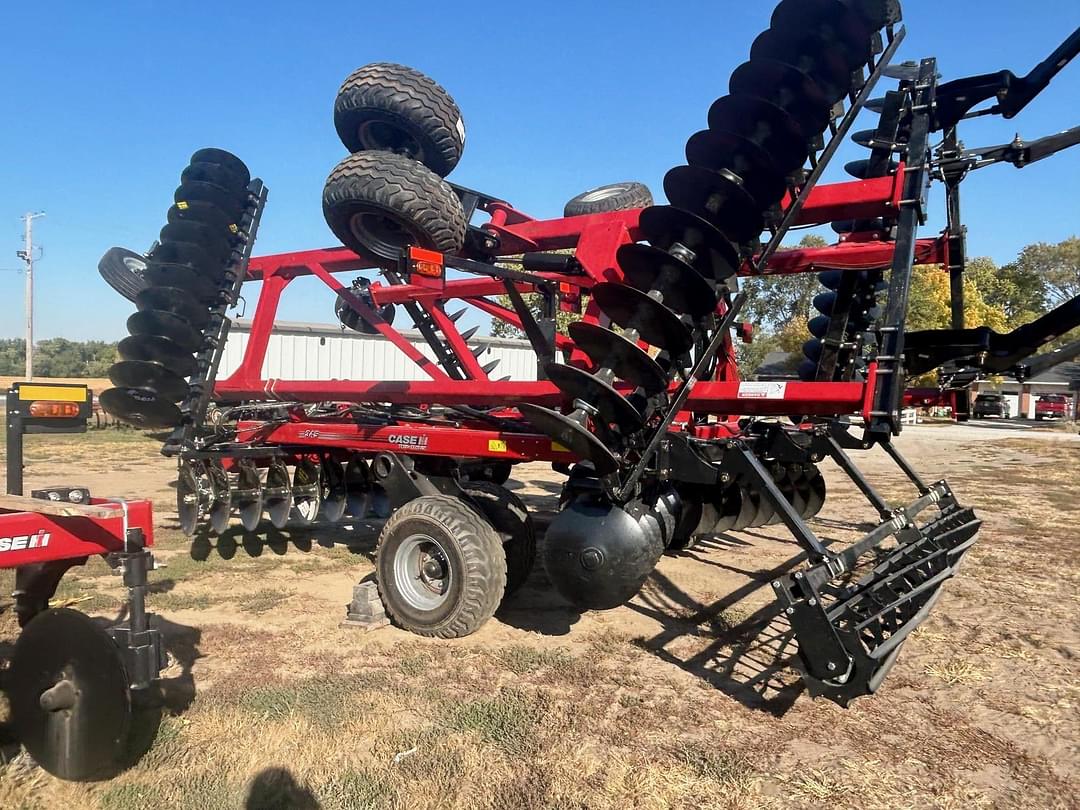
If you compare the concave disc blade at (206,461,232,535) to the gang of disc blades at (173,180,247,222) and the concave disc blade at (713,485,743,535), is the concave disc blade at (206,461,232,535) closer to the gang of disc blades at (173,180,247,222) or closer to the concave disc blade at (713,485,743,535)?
the gang of disc blades at (173,180,247,222)

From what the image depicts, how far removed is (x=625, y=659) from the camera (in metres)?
4.42

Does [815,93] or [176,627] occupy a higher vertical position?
[815,93]

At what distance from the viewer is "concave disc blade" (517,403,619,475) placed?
363cm

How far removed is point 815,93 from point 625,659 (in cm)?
307

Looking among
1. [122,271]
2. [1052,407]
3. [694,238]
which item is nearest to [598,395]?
[694,238]

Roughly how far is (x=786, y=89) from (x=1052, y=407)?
1785 inches

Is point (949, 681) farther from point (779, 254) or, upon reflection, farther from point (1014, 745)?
point (779, 254)

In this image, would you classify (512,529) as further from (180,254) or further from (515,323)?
(180,254)

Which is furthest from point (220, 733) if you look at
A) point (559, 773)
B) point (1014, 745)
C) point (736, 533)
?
point (736, 533)

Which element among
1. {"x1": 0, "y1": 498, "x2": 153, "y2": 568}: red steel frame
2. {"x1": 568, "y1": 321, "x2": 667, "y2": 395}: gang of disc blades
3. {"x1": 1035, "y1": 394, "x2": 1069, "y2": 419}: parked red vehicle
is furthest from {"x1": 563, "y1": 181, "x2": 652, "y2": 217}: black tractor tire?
{"x1": 1035, "y1": 394, "x2": 1069, "y2": 419}: parked red vehicle

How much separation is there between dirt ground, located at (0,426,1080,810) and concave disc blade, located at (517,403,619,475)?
116 centimetres

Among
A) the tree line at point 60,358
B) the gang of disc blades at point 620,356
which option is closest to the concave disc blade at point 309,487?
the gang of disc blades at point 620,356

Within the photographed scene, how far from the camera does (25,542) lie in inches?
103

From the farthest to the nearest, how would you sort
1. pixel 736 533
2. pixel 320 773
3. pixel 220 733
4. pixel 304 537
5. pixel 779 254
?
pixel 736 533 → pixel 304 537 → pixel 779 254 → pixel 220 733 → pixel 320 773
